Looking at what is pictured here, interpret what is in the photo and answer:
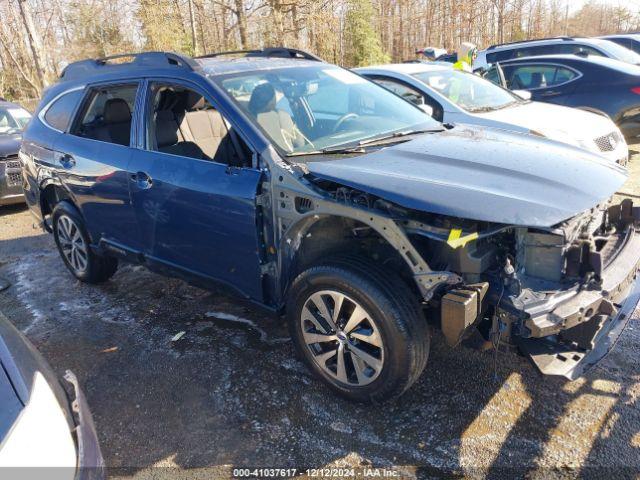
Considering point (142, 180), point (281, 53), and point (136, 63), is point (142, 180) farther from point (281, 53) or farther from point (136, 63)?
point (281, 53)

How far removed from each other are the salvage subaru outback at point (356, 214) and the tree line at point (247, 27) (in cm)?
→ 1432

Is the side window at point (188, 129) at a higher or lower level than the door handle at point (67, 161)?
higher

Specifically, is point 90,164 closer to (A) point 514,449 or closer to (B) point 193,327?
(B) point 193,327

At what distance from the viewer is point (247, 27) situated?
57.3ft

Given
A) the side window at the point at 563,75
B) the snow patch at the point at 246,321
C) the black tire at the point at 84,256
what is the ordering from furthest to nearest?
the side window at the point at 563,75 < the black tire at the point at 84,256 < the snow patch at the point at 246,321

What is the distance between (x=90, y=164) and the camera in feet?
13.0

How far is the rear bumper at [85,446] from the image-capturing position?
173cm

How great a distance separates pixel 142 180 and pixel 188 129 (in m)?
0.79

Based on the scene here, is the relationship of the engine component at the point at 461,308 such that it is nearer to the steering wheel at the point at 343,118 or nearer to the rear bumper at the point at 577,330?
the rear bumper at the point at 577,330

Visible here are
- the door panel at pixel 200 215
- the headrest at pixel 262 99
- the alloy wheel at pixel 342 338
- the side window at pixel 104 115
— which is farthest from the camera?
the side window at pixel 104 115

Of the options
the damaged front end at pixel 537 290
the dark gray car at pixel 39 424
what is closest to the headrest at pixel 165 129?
the dark gray car at pixel 39 424

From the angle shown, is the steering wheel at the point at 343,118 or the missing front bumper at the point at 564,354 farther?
the steering wheel at the point at 343,118

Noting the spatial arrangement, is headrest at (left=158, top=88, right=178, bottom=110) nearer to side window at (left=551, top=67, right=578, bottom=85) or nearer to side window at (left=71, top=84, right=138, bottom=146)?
side window at (left=71, top=84, right=138, bottom=146)

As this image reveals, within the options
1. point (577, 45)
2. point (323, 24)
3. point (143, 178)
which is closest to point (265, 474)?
point (143, 178)
